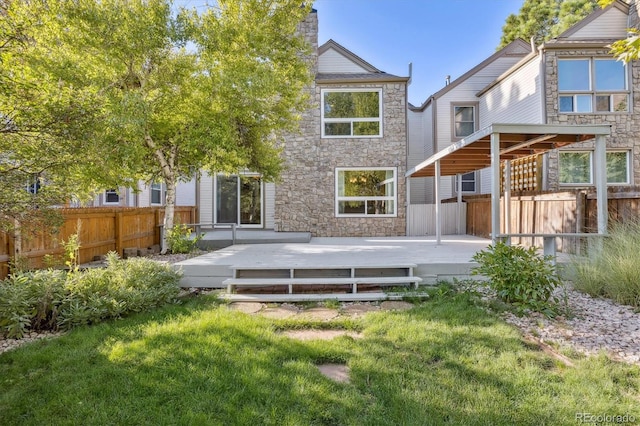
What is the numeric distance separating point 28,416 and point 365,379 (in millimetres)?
2347

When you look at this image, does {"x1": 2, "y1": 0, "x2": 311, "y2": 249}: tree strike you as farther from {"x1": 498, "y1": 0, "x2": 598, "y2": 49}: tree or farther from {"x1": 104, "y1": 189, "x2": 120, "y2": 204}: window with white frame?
{"x1": 498, "y1": 0, "x2": 598, "y2": 49}: tree

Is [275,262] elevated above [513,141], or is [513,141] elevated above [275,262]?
[513,141]

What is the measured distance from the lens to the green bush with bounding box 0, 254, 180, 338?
3.58 meters

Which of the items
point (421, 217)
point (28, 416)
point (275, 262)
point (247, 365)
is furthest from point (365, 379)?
point (421, 217)

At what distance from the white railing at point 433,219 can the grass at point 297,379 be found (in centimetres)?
829

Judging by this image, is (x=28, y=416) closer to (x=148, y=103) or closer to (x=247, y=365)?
(x=247, y=365)

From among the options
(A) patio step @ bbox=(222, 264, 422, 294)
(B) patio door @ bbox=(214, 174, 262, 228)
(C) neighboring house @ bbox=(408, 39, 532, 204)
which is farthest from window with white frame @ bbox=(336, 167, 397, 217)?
(A) patio step @ bbox=(222, 264, 422, 294)

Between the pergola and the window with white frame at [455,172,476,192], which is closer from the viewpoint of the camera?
the pergola

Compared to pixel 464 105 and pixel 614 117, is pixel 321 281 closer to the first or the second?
pixel 614 117

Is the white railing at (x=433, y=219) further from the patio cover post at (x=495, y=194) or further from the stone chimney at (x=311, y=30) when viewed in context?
the stone chimney at (x=311, y=30)

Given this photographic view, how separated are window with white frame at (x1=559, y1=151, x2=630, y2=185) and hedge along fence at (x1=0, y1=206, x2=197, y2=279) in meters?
12.9

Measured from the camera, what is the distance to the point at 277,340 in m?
3.20

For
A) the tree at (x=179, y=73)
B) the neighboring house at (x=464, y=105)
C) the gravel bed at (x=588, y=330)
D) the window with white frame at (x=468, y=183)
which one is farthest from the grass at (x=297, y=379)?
the window with white frame at (x=468, y=183)

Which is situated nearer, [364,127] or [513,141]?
[513,141]
